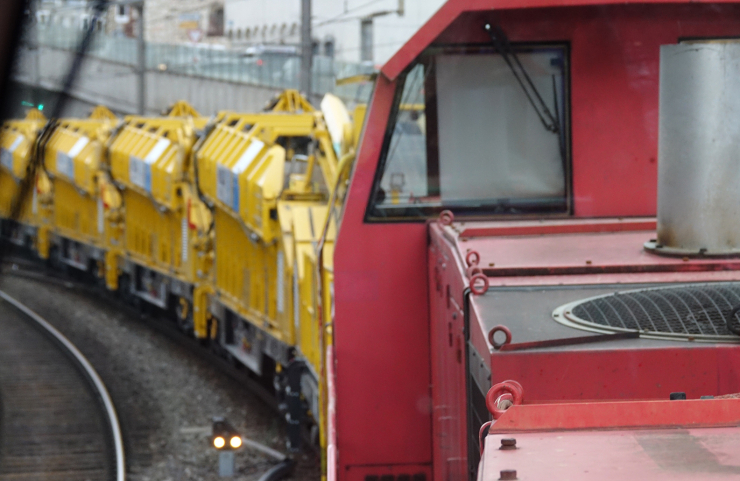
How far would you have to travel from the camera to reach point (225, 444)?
9.48 meters

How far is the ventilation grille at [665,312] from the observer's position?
9.04ft

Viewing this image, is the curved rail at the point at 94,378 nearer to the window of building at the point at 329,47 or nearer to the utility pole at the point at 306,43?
the utility pole at the point at 306,43

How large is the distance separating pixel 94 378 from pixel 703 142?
37.0 feet

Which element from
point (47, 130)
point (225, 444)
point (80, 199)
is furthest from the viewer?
point (80, 199)

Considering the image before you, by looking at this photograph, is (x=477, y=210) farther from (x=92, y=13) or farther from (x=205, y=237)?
(x=205, y=237)

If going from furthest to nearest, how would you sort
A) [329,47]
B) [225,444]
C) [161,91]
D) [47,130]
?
[329,47], [161,91], [225,444], [47,130]

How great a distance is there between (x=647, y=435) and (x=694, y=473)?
28 cm

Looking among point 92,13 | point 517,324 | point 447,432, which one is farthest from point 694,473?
point 447,432

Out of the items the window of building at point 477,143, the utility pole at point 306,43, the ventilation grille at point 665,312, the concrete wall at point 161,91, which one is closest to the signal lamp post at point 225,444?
the window of building at point 477,143

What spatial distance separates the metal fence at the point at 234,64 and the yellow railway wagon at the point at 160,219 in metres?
7.67

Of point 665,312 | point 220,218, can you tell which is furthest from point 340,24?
point 665,312

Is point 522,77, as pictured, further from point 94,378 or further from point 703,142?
point 94,378

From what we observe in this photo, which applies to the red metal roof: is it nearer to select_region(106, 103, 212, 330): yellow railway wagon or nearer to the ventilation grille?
the ventilation grille

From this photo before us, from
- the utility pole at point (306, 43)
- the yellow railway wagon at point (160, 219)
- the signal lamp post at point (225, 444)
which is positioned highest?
the utility pole at point (306, 43)
